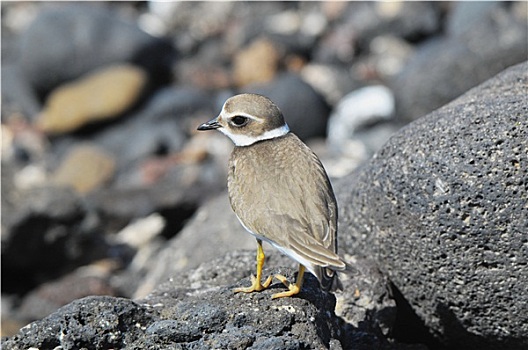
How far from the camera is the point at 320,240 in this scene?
6.00 m

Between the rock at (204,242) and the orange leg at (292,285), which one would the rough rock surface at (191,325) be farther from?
the rock at (204,242)

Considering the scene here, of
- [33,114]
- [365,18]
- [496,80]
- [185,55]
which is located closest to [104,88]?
[33,114]

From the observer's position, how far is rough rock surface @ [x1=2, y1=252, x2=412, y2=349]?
5621mm

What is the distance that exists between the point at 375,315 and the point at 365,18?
749 inches

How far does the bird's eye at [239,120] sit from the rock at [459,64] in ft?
37.0

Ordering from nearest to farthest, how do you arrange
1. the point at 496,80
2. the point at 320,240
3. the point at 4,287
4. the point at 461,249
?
1. the point at 320,240
2. the point at 461,249
3. the point at 496,80
4. the point at 4,287

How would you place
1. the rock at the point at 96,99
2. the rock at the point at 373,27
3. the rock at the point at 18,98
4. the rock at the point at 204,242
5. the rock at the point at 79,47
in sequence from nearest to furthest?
the rock at the point at 204,242 → the rock at the point at 96,99 → the rock at the point at 79,47 → the rock at the point at 18,98 → the rock at the point at 373,27

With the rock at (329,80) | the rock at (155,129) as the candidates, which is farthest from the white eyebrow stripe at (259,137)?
the rock at (329,80)

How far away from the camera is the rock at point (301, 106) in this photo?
20.2 meters

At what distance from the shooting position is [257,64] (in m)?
23.5

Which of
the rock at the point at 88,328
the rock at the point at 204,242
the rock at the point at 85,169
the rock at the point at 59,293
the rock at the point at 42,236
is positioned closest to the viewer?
the rock at the point at 88,328

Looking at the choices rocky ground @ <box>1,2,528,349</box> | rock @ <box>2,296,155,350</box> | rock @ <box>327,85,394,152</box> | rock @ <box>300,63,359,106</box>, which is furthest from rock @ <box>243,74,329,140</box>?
rock @ <box>2,296,155,350</box>

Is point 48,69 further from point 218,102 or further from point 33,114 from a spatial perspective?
point 218,102

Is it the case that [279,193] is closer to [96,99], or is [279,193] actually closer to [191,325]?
[191,325]
